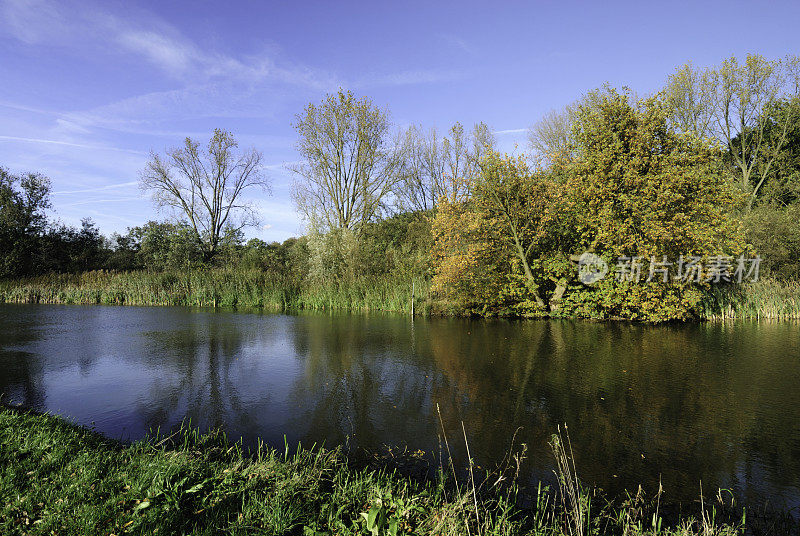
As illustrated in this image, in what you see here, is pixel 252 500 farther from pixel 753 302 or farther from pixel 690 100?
Result: pixel 690 100

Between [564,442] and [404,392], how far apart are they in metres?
2.49

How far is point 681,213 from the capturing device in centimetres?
1266

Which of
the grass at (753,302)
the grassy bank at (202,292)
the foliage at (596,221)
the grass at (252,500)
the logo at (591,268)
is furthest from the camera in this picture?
the grassy bank at (202,292)

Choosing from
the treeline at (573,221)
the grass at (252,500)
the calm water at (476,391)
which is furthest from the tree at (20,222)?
the grass at (252,500)

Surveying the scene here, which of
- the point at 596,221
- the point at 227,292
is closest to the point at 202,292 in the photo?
the point at 227,292

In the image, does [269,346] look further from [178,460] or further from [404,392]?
[178,460]

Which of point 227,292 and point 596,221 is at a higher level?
point 596,221

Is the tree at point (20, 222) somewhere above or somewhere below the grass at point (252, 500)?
above

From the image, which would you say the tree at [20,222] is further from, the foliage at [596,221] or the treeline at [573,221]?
the foliage at [596,221]

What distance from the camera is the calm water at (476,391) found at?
4371 millimetres

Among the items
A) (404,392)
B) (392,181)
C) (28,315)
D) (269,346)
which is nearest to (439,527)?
(404,392)

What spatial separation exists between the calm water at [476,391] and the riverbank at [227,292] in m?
6.12

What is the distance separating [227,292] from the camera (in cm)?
2053

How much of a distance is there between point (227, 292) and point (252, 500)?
62.6 ft
